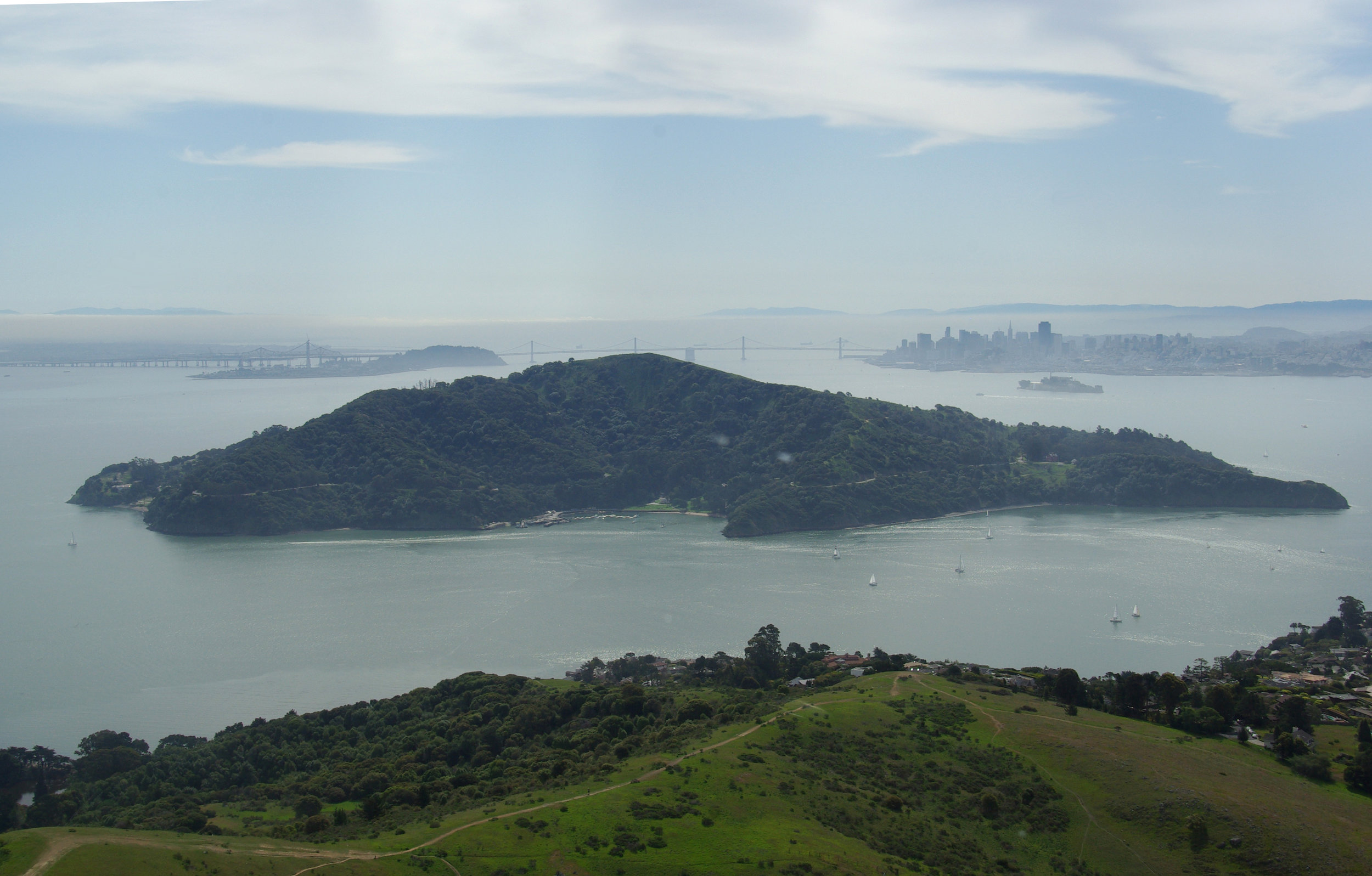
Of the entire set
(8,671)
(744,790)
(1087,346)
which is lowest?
(8,671)

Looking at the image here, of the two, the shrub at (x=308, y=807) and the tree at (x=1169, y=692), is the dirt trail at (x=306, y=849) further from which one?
the tree at (x=1169, y=692)

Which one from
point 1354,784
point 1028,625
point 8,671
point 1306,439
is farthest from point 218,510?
point 1306,439

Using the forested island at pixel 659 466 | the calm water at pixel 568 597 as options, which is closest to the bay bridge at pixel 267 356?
the forested island at pixel 659 466

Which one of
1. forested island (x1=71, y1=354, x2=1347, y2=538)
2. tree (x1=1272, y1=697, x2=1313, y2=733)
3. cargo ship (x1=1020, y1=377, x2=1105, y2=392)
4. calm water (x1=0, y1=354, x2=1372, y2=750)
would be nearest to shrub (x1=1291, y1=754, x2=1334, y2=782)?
tree (x1=1272, y1=697, x2=1313, y2=733)

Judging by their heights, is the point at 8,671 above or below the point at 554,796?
below

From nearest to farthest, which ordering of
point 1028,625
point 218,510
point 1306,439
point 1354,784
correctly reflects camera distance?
1. point 1354,784
2. point 1028,625
3. point 218,510
4. point 1306,439

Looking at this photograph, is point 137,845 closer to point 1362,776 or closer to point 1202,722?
point 1202,722

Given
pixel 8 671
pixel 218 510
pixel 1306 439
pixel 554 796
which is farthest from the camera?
pixel 1306 439

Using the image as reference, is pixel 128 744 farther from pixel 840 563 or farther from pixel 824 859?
pixel 840 563
